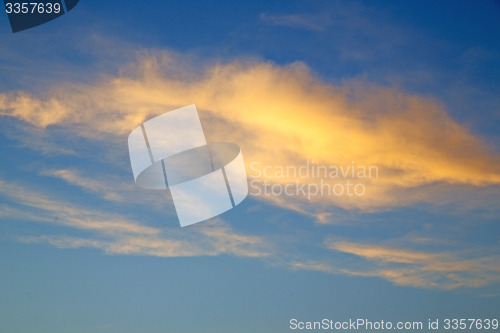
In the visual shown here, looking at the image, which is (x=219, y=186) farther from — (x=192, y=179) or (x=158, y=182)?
(x=158, y=182)

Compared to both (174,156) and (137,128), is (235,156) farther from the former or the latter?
(137,128)

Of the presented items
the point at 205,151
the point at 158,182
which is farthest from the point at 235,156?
the point at 158,182

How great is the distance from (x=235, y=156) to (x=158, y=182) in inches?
192

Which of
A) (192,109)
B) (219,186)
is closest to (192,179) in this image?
(219,186)

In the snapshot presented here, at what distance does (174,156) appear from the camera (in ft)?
108

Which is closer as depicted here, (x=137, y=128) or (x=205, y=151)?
(x=137, y=128)

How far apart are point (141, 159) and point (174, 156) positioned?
2.21 m

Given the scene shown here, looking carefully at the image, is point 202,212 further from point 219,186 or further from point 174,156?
point 174,156

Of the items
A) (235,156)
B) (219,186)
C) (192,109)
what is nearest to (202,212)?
(219,186)

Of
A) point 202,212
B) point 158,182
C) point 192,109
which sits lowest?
point 202,212

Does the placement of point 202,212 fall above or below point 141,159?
below

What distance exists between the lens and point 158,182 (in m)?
33.0

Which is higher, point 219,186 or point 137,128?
point 137,128

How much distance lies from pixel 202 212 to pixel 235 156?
12.1 feet
